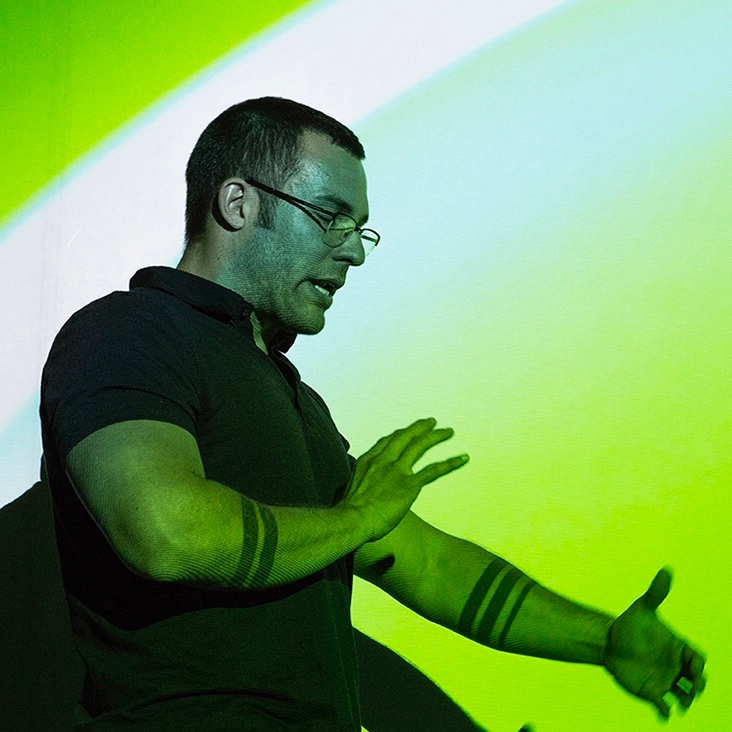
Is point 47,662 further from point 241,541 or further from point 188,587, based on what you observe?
point 241,541

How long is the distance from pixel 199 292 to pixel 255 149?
0.69ft

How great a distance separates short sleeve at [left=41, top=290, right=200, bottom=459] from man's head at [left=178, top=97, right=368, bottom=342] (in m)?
0.16

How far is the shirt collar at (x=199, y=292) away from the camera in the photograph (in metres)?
1.12

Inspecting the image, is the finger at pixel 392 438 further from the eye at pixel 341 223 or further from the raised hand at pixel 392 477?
the eye at pixel 341 223

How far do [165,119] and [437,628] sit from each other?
2.69 feet

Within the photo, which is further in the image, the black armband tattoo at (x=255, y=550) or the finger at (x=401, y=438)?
the finger at (x=401, y=438)

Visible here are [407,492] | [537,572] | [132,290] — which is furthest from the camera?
[537,572]

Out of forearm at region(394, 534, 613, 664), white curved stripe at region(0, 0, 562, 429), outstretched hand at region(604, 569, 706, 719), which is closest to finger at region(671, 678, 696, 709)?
outstretched hand at region(604, 569, 706, 719)

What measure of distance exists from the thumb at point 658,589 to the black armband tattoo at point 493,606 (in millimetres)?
180

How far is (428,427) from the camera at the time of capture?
111 centimetres

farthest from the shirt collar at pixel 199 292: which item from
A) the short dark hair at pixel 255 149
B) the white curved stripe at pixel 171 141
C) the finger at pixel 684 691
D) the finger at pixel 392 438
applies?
the finger at pixel 684 691

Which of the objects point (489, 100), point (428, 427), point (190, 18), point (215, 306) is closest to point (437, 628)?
point (428, 427)

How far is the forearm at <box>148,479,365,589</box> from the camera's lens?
862mm

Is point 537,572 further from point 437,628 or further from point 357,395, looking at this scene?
point 357,395
